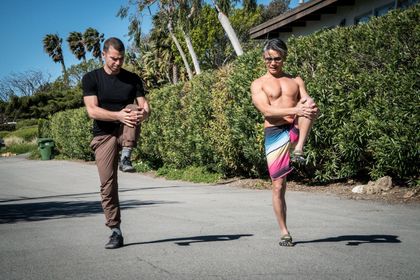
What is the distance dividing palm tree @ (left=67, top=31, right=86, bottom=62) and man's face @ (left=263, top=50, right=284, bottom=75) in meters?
76.8

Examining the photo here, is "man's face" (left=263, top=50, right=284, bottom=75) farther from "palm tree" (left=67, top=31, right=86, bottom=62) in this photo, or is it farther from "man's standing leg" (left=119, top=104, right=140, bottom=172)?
"palm tree" (left=67, top=31, right=86, bottom=62)

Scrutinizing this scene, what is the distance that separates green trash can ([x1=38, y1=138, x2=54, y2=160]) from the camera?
3117 centimetres

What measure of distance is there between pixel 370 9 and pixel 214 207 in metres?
12.9

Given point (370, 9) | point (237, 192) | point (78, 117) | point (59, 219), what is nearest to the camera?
point (59, 219)

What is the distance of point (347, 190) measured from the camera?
954 centimetres

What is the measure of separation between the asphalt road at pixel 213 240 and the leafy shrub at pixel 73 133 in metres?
15.3

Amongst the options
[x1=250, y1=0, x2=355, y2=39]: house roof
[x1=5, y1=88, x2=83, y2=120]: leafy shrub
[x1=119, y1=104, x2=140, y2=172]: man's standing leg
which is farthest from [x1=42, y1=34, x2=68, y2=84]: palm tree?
[x1=119, y1=104, x2=140, y2=172]: man's standing leg

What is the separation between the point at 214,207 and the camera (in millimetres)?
8586

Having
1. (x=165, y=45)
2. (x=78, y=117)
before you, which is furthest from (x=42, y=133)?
(x=165, y=45)

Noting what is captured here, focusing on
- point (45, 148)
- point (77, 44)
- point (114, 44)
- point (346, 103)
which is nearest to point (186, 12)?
point (45, 148)

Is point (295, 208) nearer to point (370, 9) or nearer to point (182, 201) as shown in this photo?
point (182, 201)

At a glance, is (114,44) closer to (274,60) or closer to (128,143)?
(128,143)

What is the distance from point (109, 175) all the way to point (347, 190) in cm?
584

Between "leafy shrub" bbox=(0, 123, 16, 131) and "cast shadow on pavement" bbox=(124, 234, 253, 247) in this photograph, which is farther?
"leafy shrub" bbox=(0, 123, 16, 131)
